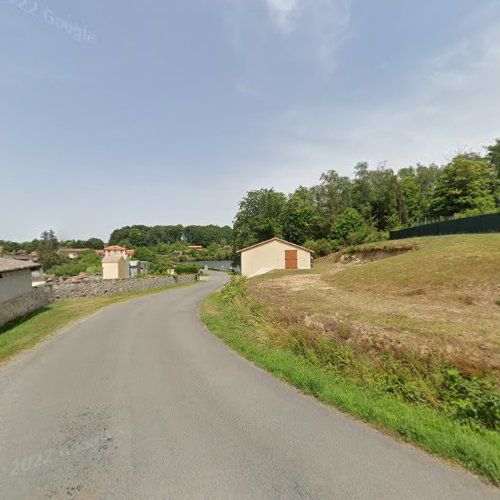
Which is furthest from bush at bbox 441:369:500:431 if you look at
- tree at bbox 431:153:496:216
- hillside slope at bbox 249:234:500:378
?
tree at bbox 431:153:496:216

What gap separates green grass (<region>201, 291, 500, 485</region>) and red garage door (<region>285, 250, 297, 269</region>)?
28.0m

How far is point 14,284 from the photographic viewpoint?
61.4 feet

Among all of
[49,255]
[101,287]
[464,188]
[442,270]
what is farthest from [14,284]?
[49,255]

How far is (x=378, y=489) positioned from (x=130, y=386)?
19.3 feet

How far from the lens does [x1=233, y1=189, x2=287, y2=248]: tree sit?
58.7 metres


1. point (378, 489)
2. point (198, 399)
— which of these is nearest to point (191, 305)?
point (198, 399)

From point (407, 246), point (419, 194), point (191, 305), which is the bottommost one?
point (191, 305)

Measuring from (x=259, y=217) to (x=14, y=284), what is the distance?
46.4 meters

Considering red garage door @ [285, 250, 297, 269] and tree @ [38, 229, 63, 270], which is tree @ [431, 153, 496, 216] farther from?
tree @ [38, 229, 63, 270]

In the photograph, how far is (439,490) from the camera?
11.9 ft

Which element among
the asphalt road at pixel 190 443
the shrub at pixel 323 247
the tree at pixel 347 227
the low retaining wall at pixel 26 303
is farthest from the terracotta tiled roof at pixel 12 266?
the tree at pixel 347 227

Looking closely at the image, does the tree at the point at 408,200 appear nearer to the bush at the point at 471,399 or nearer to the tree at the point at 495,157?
the tree at the point at 495,157

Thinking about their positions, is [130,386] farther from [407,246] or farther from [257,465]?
[407,246]

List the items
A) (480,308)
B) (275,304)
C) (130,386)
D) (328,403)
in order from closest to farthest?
(328,403)
(130,386)
(480,308)
(275,304)
